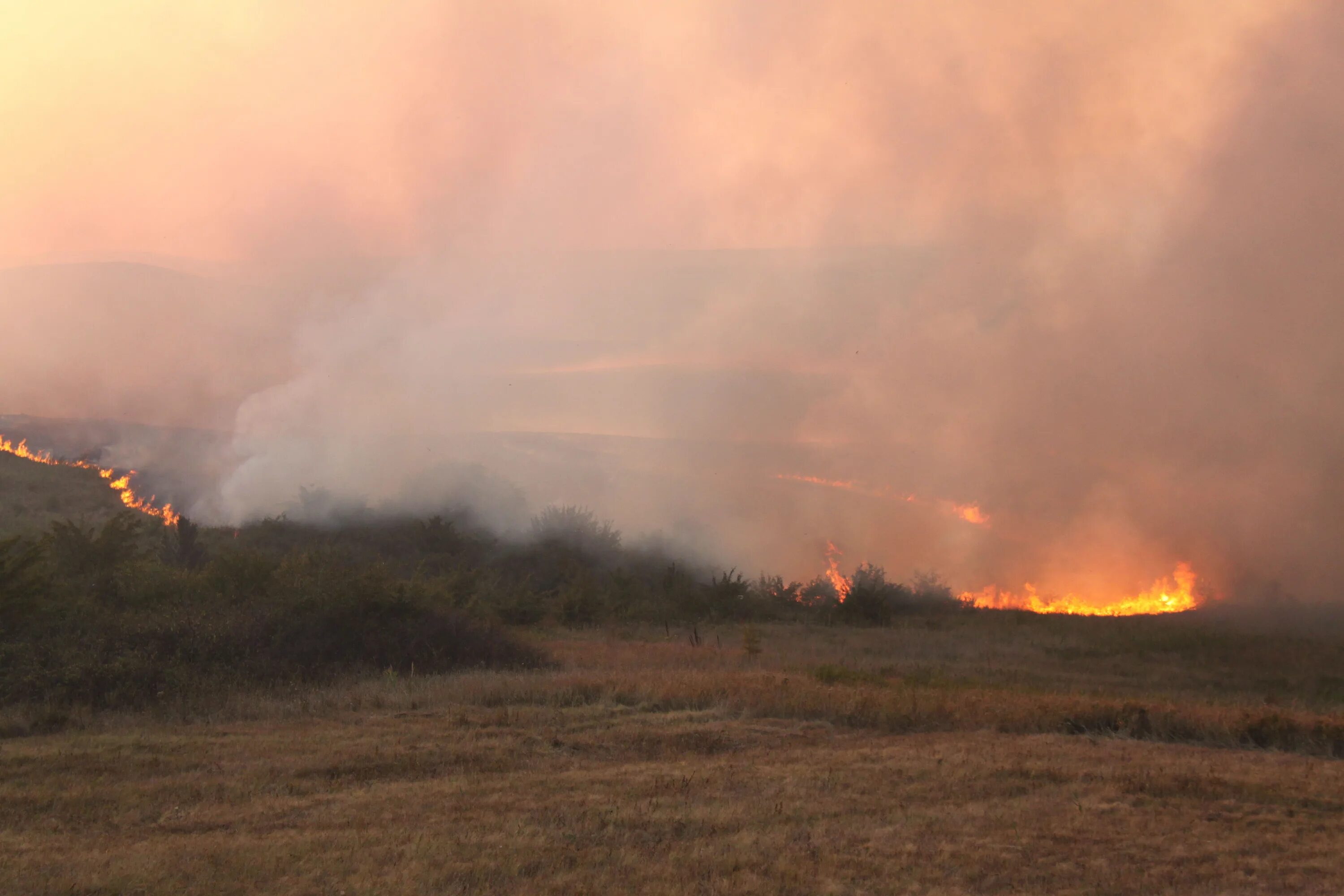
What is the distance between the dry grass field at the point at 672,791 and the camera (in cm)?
763

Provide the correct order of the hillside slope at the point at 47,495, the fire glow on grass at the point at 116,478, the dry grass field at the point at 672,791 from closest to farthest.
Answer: the dry grass field at the point at 672,791, the hillside slope at the point at 47,495, the fire glow on grass at the point at 116,478

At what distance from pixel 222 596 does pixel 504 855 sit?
737 inches

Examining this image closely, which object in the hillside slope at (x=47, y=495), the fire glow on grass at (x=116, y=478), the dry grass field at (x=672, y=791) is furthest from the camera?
the fire glow on grass at (x=116, y=478)

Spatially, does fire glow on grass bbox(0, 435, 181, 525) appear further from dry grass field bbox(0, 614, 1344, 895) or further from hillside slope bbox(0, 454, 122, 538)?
dry grass field bbox(0, 614, 1344, 895)

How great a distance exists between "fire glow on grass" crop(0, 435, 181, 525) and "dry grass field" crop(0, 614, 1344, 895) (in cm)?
3832

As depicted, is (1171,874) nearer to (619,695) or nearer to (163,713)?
(619,695)

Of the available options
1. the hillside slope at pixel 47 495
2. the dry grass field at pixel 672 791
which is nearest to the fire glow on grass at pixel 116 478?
the hillside slope at pixel 47 495

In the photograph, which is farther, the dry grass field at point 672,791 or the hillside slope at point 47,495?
the hillside slope at point 47,495

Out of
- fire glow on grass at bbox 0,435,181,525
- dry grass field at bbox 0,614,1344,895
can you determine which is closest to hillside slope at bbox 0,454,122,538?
fire glow on grass at bbox 0,435,181,525

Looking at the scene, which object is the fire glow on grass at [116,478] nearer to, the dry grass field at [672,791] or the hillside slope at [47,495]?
the hillside slope at [47,495]

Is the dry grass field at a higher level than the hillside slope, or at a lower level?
lower

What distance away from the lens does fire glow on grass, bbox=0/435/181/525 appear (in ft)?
168

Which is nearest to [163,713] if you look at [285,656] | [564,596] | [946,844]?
[285,656]

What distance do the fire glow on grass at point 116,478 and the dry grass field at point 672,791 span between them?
38.3 m
